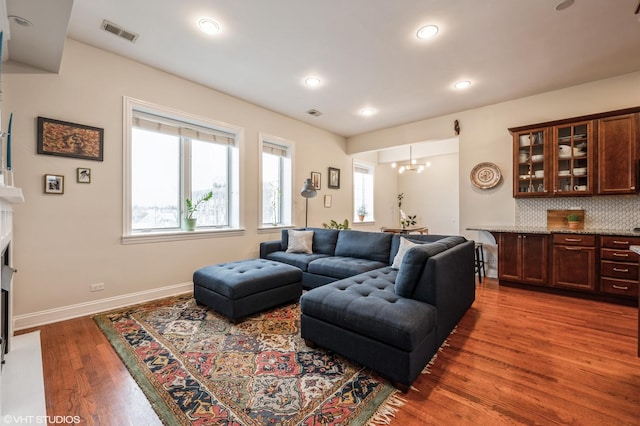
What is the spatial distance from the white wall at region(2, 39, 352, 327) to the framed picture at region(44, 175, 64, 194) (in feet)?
0.14

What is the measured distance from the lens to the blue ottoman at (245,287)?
2607 mm

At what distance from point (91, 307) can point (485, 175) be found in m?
5.61

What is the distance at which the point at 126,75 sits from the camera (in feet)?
10.2

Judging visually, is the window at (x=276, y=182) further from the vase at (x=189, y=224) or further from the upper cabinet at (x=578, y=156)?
the upper cabinet at (x=578, y=156)

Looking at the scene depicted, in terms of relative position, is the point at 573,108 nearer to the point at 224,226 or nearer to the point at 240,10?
the point at 240,10

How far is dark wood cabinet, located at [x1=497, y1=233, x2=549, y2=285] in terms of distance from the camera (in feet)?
12.1

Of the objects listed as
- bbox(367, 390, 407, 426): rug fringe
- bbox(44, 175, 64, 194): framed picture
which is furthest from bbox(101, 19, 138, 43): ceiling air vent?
bbox(367, 390, 407, 426): rug fringe

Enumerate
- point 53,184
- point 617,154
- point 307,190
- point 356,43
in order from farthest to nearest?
point 307,190 → point 617,154 → point 356,43 → point 53,184

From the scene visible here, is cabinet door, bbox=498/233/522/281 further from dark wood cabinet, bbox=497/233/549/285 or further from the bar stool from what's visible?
the bar stool

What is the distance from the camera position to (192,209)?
3.83 m

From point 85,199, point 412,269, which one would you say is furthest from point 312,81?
point 85,199

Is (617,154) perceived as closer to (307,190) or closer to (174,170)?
(307,190)

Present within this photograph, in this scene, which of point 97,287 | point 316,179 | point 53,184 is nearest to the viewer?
point 53,184

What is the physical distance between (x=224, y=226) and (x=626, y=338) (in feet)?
15.3
